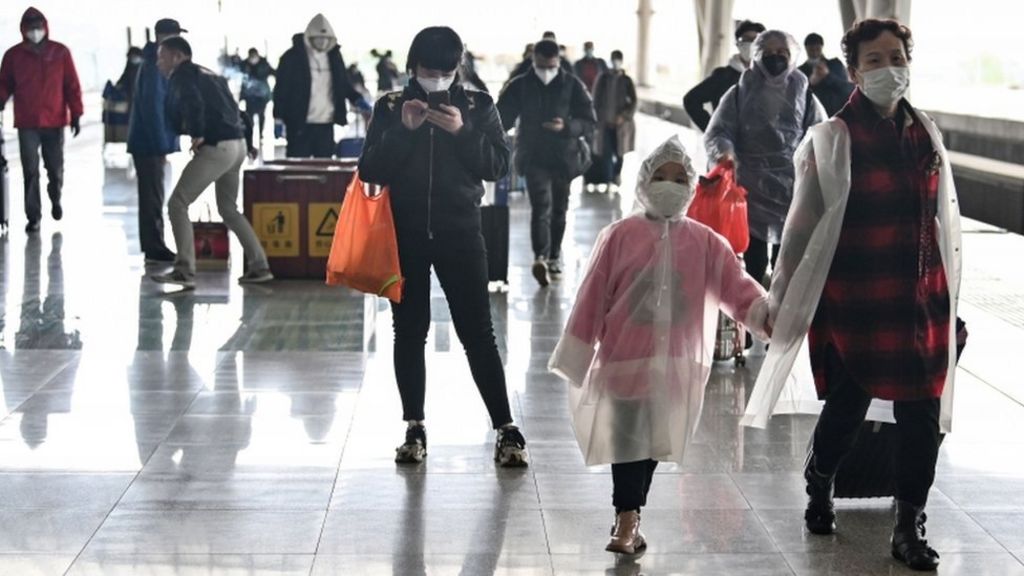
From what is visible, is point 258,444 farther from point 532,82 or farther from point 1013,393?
point 532,82

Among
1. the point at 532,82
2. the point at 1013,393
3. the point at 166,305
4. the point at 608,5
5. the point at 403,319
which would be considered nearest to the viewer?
the point at 403,319

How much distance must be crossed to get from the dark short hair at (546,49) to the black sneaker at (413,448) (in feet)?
16.8

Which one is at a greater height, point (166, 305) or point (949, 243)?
point (949, 243)

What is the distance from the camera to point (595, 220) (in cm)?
1484

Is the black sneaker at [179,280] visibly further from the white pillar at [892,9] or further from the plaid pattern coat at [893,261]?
the white pillar at [892,9]

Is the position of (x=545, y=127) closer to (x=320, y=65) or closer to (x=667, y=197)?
(x=320, y=65)

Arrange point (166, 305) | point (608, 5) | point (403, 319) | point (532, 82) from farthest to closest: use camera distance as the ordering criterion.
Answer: point (608, 5)
point (532, 82)
point (166, 305)
point (403, 319)

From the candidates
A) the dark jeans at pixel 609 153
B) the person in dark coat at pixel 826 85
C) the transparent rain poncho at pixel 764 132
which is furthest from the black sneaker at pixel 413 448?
the dark jeans at pixel 609 153

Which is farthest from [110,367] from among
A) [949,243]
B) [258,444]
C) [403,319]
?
[949,243]

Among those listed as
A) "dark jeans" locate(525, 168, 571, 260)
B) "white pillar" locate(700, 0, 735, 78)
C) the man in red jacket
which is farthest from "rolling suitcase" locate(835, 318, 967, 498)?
"white pillar" locate(700, 0, 735, 78)

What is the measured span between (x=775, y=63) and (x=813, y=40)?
4103 millimetres

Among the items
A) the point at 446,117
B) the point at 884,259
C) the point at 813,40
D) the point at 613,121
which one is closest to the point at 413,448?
the point at 446,117

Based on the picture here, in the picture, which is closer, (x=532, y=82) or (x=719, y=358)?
(x=719, y=358)

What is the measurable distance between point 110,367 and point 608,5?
38125 mm
